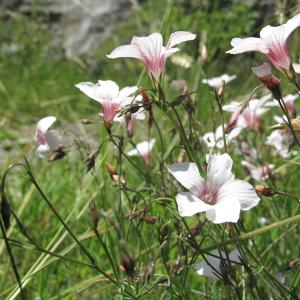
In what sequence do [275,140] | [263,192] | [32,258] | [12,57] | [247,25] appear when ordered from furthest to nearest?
1. [12,57]
2. [247,25]
3. [32,258]
4. [275,140]
5. [263,192]

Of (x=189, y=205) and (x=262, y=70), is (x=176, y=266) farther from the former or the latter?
(x=262, y=70)

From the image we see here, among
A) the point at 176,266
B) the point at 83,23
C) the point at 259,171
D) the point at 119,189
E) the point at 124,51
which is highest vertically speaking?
the point at 124,51

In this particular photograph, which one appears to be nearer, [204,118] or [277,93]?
[277,93]

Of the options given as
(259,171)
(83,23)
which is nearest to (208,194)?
(259,171)

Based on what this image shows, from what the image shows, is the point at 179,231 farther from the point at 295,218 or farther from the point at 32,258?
the point at 32,258

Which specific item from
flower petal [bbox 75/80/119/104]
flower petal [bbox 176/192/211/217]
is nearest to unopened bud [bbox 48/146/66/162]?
flower petal [bbox 75/80/119/104]

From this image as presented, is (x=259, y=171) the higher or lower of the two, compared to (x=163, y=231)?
lower

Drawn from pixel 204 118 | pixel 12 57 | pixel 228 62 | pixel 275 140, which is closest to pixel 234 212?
pixel 275 140
